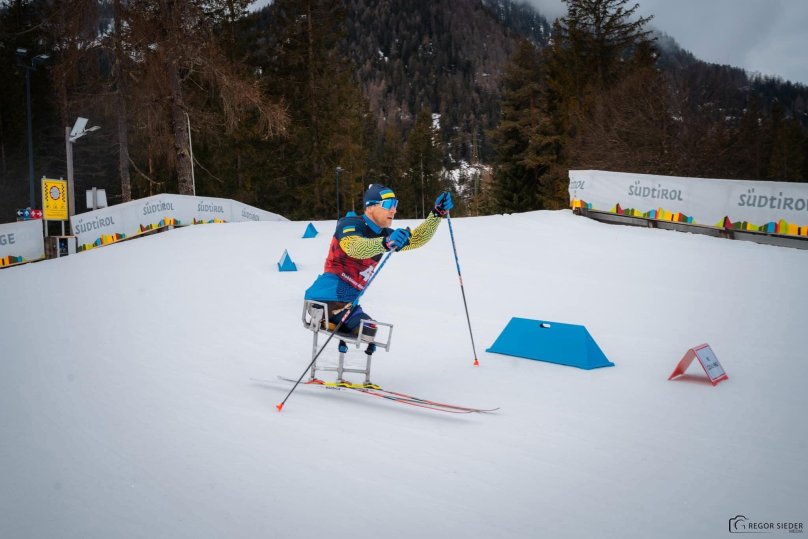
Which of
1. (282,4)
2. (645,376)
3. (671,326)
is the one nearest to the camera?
(645,376)

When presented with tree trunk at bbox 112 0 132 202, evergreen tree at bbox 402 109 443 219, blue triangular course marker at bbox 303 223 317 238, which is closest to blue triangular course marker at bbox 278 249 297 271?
blue triangular course marker at bbox 303 223 317 238

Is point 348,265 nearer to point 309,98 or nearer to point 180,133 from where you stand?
point 180,133

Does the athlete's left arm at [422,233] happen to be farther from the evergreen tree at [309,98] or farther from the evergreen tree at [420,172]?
the evergreen tree at [420,172]

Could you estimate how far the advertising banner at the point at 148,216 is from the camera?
18281 mm

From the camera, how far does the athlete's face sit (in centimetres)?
559

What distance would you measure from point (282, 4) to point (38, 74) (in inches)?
761

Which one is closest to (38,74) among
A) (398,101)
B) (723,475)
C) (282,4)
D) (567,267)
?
(282,4)

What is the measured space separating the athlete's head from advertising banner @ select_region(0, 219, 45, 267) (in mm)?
14367

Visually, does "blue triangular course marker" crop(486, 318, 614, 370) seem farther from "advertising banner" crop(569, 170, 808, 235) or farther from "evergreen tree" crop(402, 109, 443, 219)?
"evergreen tree" crop(402, 109, 443, 219)

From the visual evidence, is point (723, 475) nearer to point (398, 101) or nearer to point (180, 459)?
point (180, 459)

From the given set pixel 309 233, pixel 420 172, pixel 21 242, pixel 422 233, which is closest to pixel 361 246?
pixel 422 233

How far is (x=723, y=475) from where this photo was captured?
13.1 ft

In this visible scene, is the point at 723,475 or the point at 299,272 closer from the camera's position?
the point at 723,475

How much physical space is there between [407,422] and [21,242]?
15.6m
